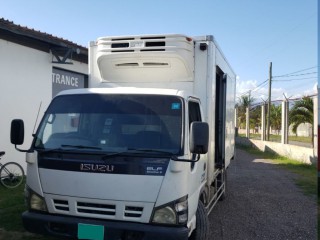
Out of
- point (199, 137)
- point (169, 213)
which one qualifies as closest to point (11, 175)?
point (169, 213)

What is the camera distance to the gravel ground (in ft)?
20.6

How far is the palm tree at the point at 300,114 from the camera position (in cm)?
1986

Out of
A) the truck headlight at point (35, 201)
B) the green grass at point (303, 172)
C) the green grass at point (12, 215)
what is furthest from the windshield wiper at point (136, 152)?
the green grass at point (303, 172)

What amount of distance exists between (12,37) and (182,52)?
5995 mm

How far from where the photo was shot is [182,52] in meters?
5.30

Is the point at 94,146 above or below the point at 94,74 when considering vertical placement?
below

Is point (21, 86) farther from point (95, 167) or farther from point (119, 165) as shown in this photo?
point (119, 165)

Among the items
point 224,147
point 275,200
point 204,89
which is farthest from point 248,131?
point 204,89

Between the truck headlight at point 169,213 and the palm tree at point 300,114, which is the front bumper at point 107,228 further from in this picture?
the palm tree at point 300,114

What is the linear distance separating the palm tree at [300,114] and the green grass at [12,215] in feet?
50.1

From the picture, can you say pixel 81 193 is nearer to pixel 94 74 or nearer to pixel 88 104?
pixel 88 104

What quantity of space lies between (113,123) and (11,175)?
5666 millimetres

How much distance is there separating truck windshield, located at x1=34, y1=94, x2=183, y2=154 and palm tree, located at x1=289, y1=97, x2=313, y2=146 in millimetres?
16641

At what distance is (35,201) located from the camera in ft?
14.3
